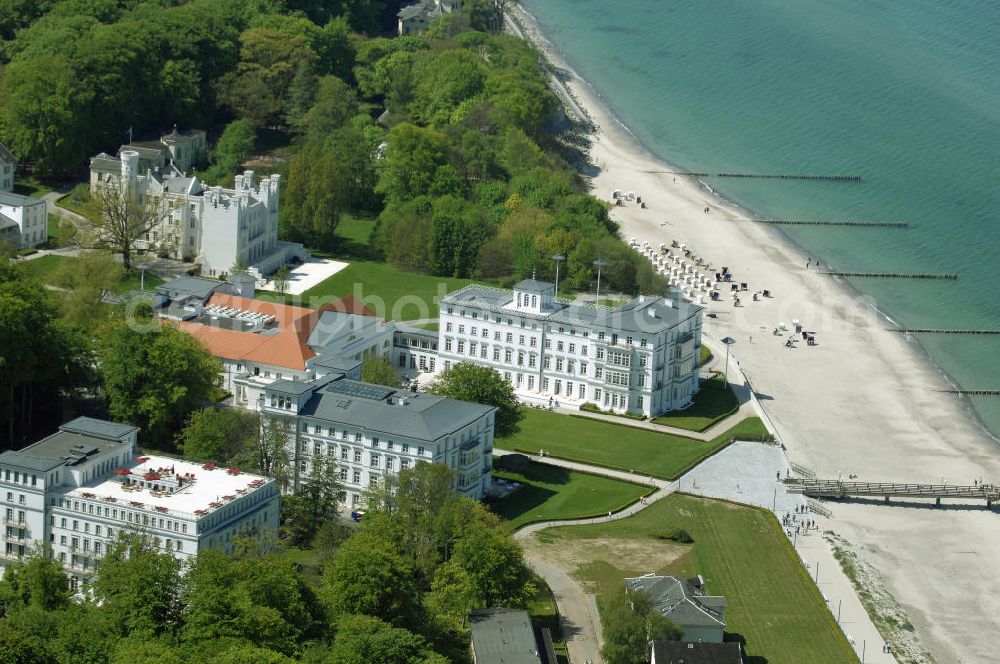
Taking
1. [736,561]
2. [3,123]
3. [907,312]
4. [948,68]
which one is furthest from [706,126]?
[736,561]

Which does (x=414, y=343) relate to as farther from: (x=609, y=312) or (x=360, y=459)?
(x=360, y=459)

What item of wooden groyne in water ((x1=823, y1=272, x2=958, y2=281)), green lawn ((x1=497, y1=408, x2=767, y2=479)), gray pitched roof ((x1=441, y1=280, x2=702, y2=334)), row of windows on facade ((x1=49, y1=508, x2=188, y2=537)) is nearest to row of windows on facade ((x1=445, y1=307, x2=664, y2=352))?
gray pitched roof ((x1=441, y1=280, x2=702, y2=334))

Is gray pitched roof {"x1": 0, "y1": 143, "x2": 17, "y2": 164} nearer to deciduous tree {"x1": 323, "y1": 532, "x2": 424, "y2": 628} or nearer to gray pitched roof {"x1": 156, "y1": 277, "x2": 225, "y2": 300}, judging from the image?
gray pitched roof {"x1": 156, "y1": 277, "x2": 225, "y2": 300}

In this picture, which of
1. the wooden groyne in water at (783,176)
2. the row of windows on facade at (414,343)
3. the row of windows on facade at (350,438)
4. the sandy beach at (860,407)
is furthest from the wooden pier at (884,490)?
the wooden groyne in water at (783,176)

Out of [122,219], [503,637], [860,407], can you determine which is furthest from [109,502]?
[860,407]

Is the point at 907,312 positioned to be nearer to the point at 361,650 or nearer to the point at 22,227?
the point at 22,227
